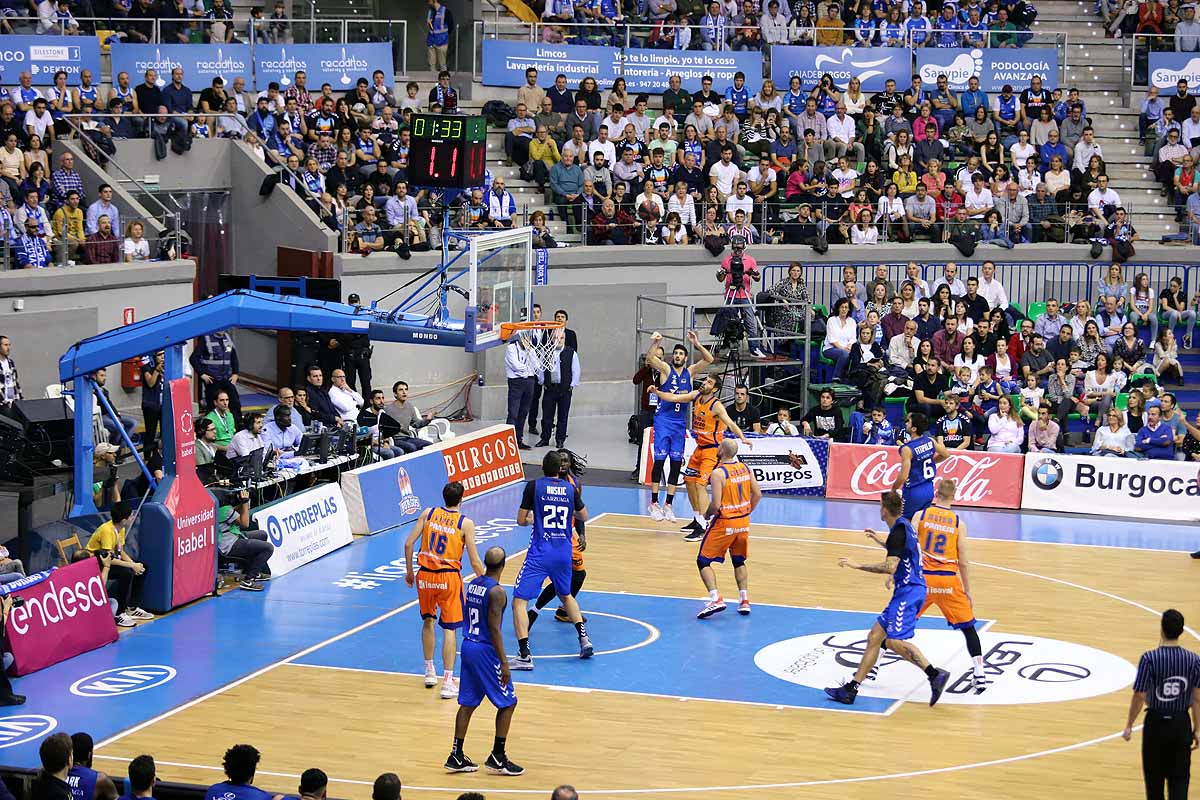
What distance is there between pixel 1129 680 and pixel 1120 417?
27.3 feet

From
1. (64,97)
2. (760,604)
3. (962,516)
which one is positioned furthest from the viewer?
(64,97)

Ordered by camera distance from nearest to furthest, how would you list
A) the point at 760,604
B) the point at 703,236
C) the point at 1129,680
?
the point at 1129,680
the point at 760,604
the point at 703,236

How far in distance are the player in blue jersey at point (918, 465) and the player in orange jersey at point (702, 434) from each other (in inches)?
91.8

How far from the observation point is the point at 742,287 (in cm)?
2672

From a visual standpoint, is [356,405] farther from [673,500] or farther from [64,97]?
[64,97]

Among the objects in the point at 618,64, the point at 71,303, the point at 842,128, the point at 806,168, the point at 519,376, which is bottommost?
the point at 519,376

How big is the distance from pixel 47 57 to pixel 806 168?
13.4 meters

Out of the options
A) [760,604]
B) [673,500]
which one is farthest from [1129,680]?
[673,500]

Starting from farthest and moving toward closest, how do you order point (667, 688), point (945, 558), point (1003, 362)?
point (1003, 362)
point (667, 688)
point (945, 558)

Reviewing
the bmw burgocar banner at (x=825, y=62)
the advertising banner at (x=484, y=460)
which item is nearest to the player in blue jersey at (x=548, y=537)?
the advertising banner at (x=484, y=460)

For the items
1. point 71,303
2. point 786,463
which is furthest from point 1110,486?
point 71,303

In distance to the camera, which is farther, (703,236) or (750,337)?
(703,236)

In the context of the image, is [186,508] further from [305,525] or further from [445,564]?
[445,564]

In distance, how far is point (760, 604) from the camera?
1833 centimetres
